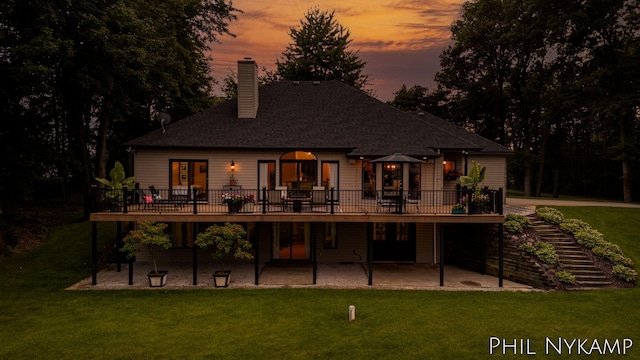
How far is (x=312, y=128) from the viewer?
18.2 meters

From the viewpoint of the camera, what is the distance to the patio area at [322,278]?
525 inches

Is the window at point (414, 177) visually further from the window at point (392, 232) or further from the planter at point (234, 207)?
the planter at point (234, 207)

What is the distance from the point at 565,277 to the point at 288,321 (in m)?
10.5

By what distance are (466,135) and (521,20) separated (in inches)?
798

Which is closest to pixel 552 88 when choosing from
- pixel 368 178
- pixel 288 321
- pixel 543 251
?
pixel 543 251

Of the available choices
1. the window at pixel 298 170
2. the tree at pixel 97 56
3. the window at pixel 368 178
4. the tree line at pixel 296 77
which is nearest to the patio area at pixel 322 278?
the window at pixel 368 178

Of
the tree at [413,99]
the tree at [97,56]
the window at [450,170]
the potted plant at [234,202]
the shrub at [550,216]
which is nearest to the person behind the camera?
the potted plant at [234,202]

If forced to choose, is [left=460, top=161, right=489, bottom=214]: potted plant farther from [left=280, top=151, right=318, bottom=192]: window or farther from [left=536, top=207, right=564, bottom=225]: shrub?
[left=280, top=151, right=318, bottom=192]: window

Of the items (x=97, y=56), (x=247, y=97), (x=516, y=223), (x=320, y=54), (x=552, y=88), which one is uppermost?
(x=320, y=54)

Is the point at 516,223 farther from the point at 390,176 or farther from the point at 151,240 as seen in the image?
the point at 151,240

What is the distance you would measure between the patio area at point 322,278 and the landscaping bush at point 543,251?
4.42ft

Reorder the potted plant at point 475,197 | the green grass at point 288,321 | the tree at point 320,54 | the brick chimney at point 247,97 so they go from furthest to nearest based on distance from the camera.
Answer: the tree at point 320,54, the brick chimney at point 247,97, the potted plant at point 475,197, the green grass at point 288,321

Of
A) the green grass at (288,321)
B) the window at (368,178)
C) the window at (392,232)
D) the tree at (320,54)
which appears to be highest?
the tree at (320,54)

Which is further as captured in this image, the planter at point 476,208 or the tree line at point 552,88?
the tree line at point 552,88
